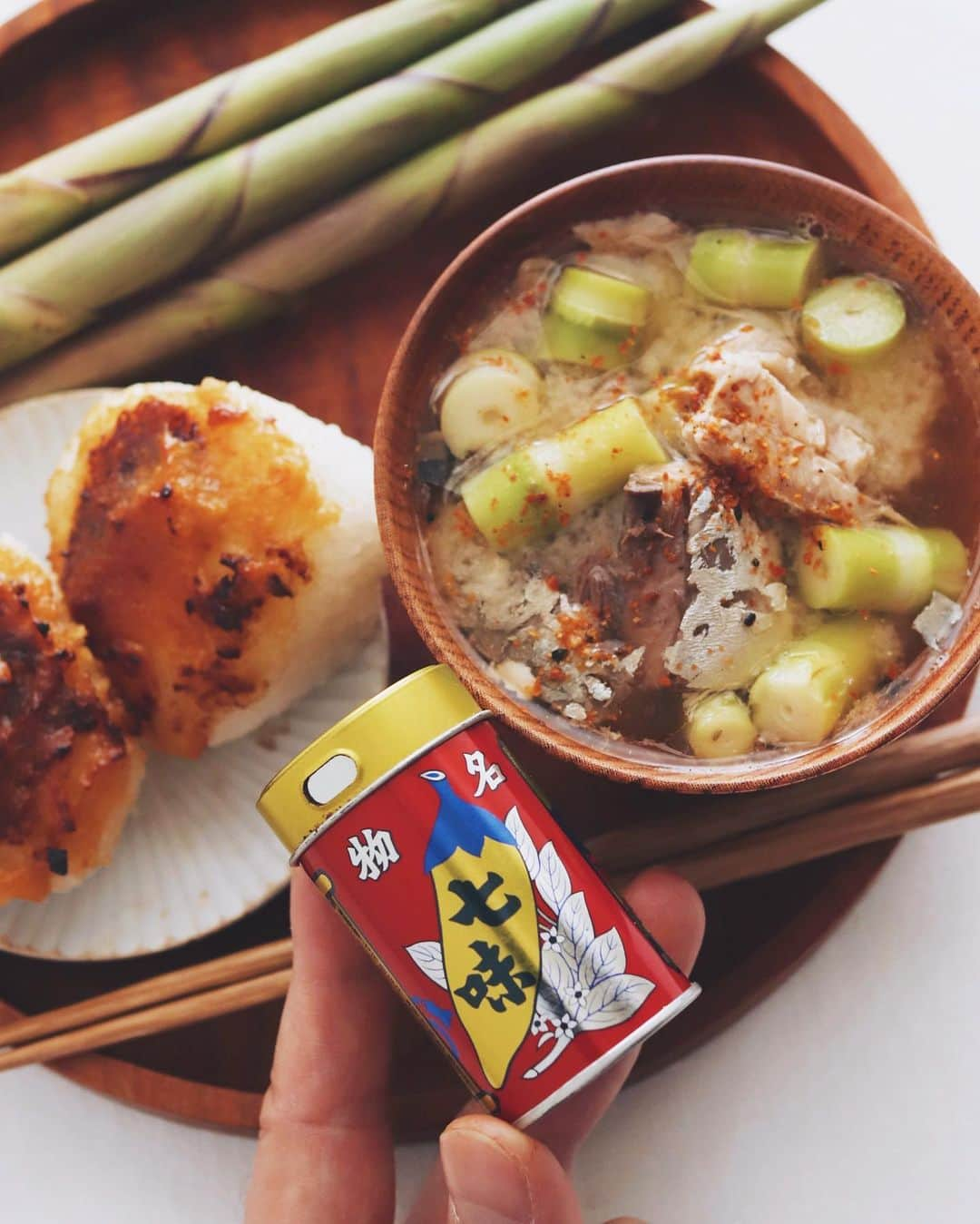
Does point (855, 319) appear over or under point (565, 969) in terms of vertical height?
over

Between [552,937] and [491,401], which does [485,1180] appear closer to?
[552,937]

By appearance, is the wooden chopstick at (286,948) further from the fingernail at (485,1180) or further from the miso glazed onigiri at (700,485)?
the fingernail at (485,1180)

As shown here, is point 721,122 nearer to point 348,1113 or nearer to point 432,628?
point 432,628

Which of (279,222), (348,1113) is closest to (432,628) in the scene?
(348,1113)

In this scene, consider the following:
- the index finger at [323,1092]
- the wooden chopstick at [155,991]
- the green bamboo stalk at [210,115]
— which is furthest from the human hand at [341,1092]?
the green bamboo stalk at [210,115]

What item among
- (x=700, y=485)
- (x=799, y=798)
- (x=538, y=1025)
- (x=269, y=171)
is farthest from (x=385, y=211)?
(x=538, y=1025)
